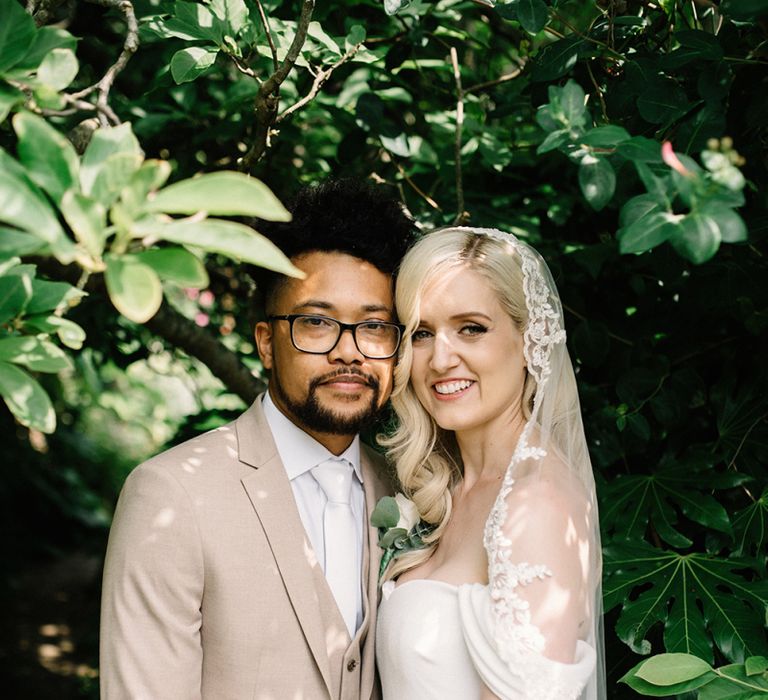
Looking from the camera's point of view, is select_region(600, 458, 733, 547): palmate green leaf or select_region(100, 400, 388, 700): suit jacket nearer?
select_region(100, 400, 388, 700): suit jacket

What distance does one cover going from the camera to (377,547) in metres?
2.28

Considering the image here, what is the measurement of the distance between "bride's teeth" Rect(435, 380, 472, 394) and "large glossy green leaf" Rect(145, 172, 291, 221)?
5.04 ft

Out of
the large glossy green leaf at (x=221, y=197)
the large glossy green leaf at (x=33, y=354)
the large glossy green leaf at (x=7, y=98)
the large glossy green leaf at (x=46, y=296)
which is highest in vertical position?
the large glossy green leaf at (x=7, y=98)

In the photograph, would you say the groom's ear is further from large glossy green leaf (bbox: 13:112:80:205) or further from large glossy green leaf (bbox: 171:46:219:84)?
large glossy green leaf (bbox: 13:112:80:205)

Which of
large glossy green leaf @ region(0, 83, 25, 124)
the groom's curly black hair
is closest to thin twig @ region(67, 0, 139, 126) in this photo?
the groom's curly black hair

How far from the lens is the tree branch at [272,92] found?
1.91 m

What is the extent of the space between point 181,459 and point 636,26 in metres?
1.59

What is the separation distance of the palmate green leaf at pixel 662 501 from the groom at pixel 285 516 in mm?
711

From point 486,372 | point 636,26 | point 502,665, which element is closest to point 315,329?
point 486,372

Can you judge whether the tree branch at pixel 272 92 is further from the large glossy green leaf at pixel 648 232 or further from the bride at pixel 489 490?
the large glossy green leaf at pixel 648 232

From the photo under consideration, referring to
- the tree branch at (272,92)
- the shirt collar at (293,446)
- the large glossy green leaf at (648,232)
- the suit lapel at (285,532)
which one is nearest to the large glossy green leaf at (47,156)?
the large glossy green leaf at (648,232)

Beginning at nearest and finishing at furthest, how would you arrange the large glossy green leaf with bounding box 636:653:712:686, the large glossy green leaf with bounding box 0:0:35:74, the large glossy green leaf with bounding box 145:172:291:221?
1. the large glossy green leaf with bounding box 145:172:291:221
2. the large glossy green leaf with bounding box 0:0:35:74
3. the large glossy green leaf with bounding box 636:653:712:686

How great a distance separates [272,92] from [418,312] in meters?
0.70

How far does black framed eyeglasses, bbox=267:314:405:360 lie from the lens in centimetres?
225
